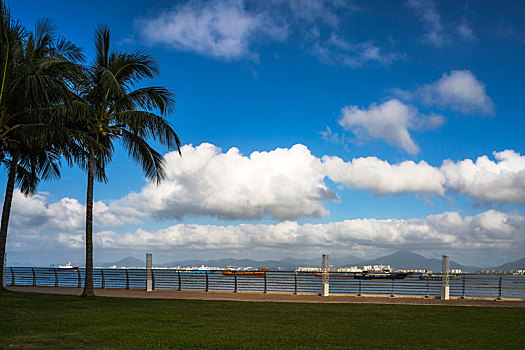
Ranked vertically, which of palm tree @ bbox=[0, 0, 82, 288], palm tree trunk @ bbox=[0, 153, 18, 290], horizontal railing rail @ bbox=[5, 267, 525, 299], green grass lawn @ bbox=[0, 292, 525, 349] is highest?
palm tree @ bbox=[0, 0, 82, 288]

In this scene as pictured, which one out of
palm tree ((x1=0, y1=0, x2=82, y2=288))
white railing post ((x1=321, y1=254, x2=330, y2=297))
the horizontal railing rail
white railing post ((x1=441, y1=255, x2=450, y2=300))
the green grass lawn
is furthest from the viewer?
the horizontal railing rail

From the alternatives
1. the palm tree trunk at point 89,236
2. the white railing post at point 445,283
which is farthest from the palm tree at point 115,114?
the white railing post at point 445,283

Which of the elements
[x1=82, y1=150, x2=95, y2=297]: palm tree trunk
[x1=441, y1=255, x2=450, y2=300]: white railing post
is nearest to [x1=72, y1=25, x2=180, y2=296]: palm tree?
[x1=82, y1=150, x2=95, y2=297]: palm tree trunk

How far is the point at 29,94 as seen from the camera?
1619 cm

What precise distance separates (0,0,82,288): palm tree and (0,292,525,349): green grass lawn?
5723 millimetres

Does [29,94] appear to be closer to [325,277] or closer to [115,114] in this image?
[115,114]

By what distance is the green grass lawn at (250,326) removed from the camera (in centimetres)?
833

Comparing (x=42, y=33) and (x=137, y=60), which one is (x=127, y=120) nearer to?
(x=137, y=60)

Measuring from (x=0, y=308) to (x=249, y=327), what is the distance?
7719mm

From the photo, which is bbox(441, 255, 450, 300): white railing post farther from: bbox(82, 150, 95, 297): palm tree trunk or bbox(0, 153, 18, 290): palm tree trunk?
bbox(0, 153, 18, 290): palm tree trunk

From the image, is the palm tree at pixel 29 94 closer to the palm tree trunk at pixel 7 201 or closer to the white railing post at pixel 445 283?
the palm tree trunk at pixel 7 201

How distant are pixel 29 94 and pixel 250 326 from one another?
11563 mm

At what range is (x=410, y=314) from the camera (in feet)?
42.9

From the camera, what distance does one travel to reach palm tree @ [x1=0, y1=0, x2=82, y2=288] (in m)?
15.1
